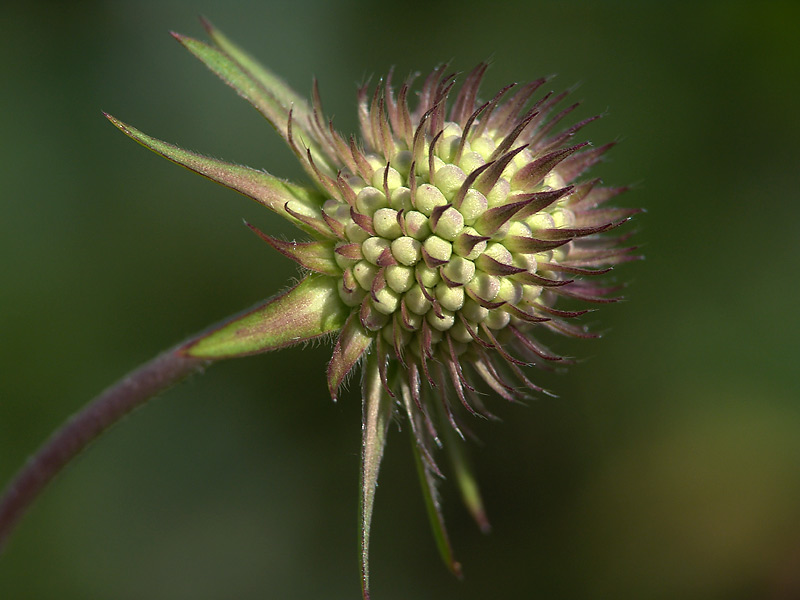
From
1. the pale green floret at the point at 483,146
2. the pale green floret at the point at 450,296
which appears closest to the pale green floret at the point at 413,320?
the pale green floret at the point at 450,296

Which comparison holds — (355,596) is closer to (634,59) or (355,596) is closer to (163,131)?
(163,131)

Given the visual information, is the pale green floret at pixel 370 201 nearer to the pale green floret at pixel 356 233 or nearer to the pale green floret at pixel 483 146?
the pale green floret at pixel 356 233

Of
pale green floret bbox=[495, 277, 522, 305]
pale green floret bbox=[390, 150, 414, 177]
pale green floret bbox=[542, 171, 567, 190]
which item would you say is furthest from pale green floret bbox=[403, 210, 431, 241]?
pale green floret bbox=[542, 171, 567, 190]

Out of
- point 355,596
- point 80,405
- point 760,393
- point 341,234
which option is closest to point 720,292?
point 760,393

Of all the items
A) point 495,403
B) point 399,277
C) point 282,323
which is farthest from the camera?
point 495,403

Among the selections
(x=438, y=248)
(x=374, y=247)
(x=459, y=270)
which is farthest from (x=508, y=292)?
(x=374, y=247)

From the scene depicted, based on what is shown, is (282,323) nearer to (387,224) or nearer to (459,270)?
(387,224)
